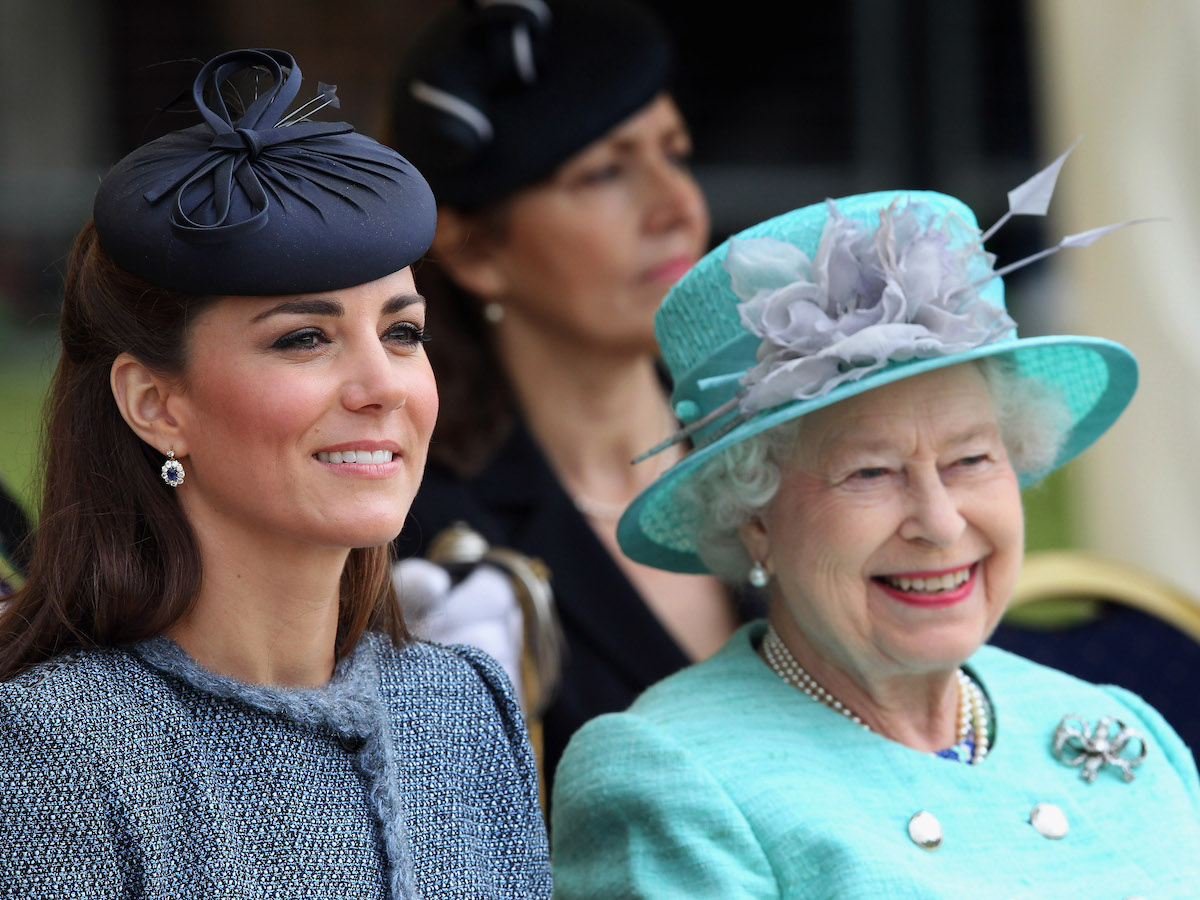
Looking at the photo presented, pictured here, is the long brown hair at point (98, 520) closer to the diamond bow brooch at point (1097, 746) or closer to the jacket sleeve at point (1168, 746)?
the diamond bow brooch at point (1097, 746)

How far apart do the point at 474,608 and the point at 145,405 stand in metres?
1.10

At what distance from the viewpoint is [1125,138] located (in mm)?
3707

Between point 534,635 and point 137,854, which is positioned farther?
point 534,635

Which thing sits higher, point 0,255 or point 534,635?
point 534,635

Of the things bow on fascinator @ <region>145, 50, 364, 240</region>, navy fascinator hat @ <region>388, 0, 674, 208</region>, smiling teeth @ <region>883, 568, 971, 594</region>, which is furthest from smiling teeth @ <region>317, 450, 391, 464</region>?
navy fascinator hat @ <region>388, 0, 674, 208</region>

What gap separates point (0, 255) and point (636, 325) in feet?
21.1

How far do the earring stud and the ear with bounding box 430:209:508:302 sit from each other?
163 cm

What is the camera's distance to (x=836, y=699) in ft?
7.54

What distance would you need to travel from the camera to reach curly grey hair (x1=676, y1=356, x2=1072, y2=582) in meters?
2.24

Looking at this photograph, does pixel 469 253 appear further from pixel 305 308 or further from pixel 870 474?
pixel 305 308

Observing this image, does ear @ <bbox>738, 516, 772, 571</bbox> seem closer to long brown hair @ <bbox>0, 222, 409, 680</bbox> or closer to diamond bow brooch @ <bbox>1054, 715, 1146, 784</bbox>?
diamond bow brooch @ <bbox>1054, 715, 1146, 784</bbox>

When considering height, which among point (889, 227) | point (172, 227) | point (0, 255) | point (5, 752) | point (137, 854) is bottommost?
point (0, 255)

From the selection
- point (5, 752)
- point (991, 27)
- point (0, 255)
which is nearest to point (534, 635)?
→ point (5, 752)

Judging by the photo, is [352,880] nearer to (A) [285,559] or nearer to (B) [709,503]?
(A) [285,559]
